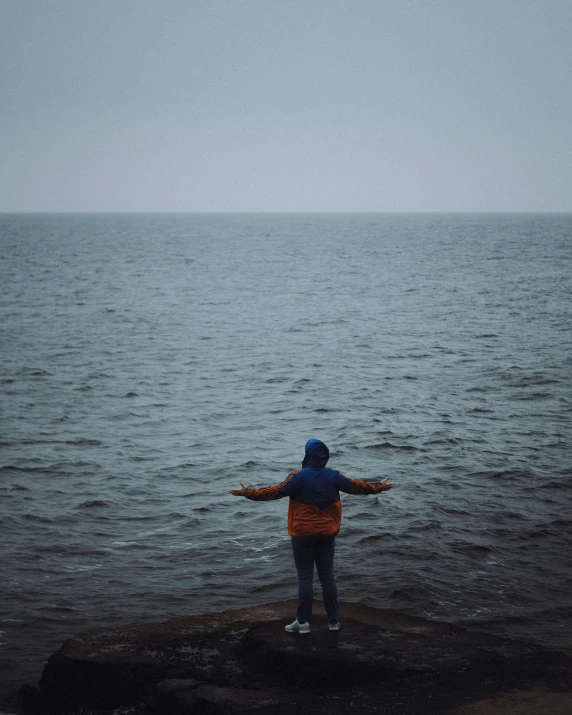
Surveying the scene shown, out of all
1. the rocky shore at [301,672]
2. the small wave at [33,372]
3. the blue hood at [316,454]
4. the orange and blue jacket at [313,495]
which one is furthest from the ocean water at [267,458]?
the blue hood at [316,454]

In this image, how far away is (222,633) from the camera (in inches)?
327

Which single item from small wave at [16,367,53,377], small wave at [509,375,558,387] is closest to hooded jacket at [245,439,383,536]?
small wave at [509,375,558,387]

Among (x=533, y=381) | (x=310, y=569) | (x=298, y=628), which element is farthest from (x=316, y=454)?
(x=533, y=381)

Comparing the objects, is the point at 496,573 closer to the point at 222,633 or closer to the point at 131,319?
the point at 222,633

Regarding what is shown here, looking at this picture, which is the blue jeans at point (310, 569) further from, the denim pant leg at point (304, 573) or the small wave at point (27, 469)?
the small wave at point (27, 469)

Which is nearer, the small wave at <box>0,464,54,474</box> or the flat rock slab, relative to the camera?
the flat rock slab

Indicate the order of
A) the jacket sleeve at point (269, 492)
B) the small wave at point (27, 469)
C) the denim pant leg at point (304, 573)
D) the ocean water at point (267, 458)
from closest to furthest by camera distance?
the jacket sleeve at point (269, 492), the denim pant leg at point (304, 573), the ocean water at point (267, 458), the small wave at point (27, 469)

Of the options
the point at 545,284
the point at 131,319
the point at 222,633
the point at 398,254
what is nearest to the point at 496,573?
the point at 222,633

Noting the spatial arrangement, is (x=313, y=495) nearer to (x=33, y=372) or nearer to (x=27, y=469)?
(x=27, y=469)

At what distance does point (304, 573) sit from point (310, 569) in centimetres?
9

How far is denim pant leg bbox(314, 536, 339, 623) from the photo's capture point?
807 centimetres

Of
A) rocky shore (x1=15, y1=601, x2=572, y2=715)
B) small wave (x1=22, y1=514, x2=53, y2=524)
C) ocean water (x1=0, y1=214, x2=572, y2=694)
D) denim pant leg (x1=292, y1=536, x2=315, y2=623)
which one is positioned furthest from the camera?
small wave (x1=22, y1=514, x2=53, y2=524)

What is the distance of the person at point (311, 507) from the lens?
793 centimetres

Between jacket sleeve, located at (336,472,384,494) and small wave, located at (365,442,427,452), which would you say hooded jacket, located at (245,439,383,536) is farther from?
small wave, located at (365,442,427,452)
